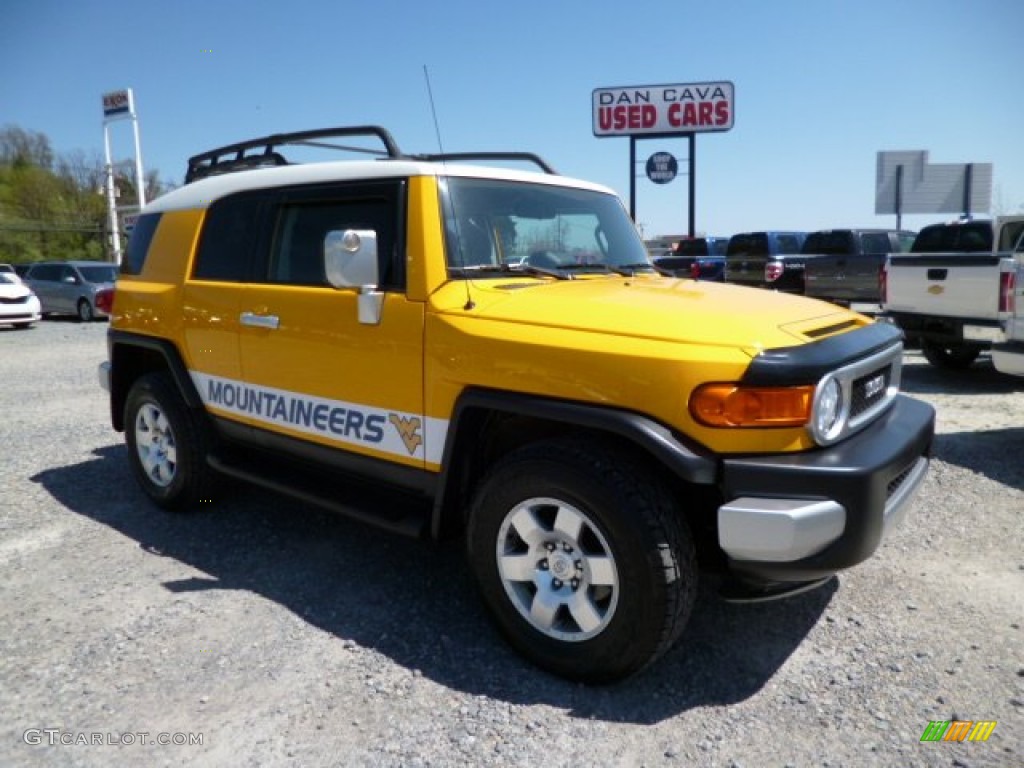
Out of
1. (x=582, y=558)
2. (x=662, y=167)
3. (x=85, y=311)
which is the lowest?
(x=582, y=558)

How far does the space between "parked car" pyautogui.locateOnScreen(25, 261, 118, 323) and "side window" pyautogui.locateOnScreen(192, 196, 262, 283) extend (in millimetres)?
16656

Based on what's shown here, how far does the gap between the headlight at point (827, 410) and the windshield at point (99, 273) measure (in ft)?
65.7

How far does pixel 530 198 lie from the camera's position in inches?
141

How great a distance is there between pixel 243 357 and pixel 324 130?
4.09ft

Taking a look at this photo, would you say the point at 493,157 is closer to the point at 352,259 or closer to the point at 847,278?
the point at 352,259

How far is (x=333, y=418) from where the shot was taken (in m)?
3.40

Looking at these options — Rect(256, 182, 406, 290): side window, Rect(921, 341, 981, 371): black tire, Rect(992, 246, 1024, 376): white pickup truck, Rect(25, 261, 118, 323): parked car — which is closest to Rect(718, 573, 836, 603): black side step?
Rect(256, 182, 406, 290): side window

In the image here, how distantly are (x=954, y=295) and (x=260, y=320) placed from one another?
7.47 meters

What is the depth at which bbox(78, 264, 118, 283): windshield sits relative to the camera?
1897 cm

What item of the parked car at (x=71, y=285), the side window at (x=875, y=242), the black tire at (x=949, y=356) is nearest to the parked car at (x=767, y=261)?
the side window at (x=875, y=242)

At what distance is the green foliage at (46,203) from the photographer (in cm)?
5353

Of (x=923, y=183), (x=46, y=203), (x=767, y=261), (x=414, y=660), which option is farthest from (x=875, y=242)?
(x=46, y=203)

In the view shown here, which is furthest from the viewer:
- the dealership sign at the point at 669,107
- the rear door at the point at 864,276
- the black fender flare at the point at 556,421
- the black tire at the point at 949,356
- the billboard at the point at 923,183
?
the billboard at the point at 923,183

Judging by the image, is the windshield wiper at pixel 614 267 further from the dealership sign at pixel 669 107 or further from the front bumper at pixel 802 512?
the dealership sign at pixel 669 107
